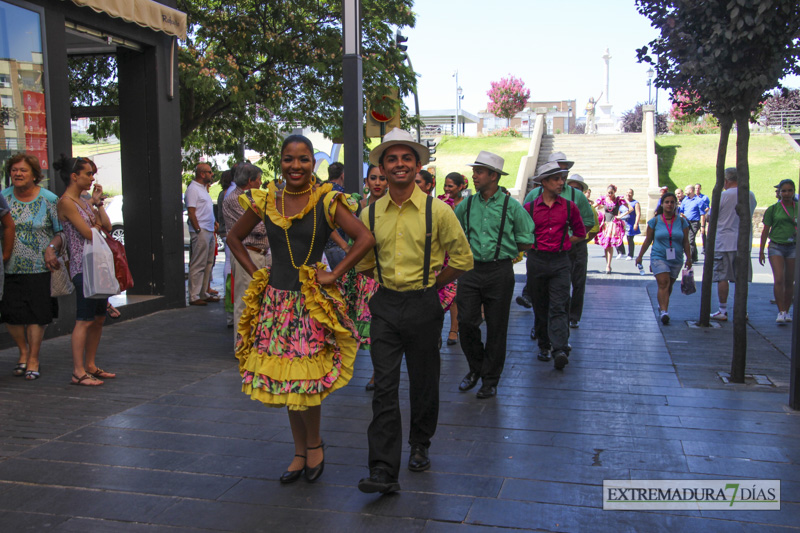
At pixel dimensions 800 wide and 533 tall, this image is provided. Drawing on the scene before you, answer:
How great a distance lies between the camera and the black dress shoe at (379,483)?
150 inches

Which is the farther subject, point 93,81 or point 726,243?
point 93,81

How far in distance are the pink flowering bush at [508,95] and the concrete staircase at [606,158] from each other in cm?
2450

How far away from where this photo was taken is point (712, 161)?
34.6 meters

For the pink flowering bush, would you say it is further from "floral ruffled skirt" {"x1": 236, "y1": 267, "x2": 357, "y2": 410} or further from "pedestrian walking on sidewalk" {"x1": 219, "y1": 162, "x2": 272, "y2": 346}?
"floral ruffled skirt" {"x1": 236, "y1": 267, "x2": 357, "y2": 410}

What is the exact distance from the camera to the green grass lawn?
30.5 m

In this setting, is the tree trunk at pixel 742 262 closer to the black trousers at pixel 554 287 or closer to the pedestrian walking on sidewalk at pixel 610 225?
the black trousers at pixel 554 287

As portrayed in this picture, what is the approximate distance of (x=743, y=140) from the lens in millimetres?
6676

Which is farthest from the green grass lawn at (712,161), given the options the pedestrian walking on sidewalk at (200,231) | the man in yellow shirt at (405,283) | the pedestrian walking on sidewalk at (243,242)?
the man in yellow shirt at (405,283)

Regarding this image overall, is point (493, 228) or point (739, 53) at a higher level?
point (739, 53)

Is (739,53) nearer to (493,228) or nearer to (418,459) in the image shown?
(493,228)

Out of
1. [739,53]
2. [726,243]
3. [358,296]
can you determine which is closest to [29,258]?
[358,296]

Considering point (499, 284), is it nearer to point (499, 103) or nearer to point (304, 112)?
point (304, 112)

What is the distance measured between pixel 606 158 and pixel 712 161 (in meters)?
4.75

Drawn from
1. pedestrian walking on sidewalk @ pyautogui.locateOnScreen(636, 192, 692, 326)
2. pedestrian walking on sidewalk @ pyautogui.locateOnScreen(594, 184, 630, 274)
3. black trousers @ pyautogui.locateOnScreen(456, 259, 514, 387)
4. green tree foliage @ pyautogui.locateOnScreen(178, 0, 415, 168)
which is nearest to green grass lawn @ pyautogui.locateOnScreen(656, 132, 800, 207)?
pedestrian walking on sidewalk @ pyautogui.locateOnScreen(594, 184, 630, 274)
